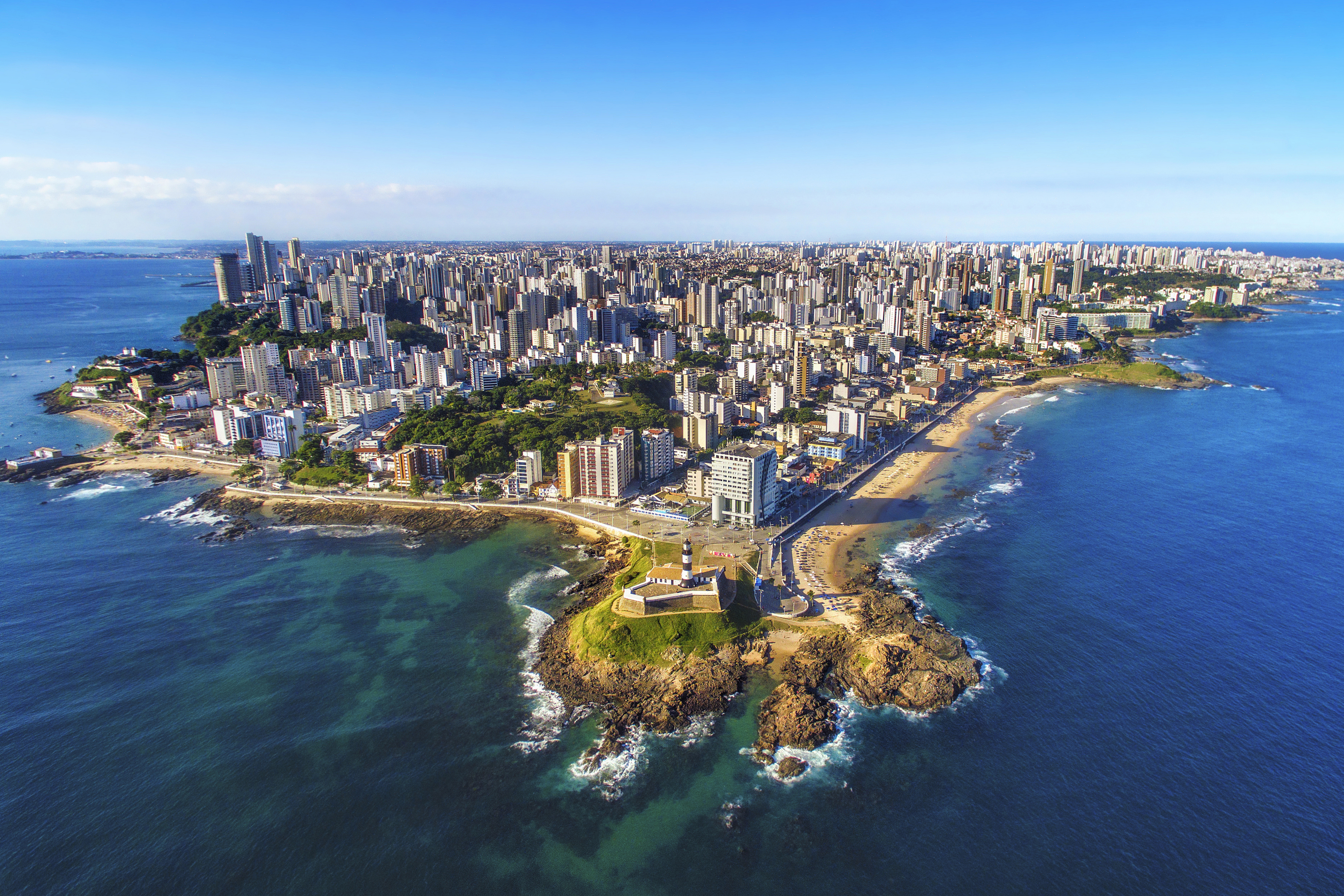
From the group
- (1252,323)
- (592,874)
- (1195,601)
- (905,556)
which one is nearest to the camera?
(592,874)

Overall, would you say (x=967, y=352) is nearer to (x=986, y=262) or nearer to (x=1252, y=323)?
(x=1252, y=323)

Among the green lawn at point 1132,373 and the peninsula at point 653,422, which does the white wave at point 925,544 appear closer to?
the peninsula at point 653,422

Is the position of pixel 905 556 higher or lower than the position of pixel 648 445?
lower

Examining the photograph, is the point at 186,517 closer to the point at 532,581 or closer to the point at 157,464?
the point at 157,464

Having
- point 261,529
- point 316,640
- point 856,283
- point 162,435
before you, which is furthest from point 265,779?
point 856,283

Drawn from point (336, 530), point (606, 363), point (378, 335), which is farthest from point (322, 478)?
point (378, 335)

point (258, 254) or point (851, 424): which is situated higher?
point (258, 254)

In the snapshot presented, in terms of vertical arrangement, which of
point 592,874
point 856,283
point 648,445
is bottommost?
point 592,874
